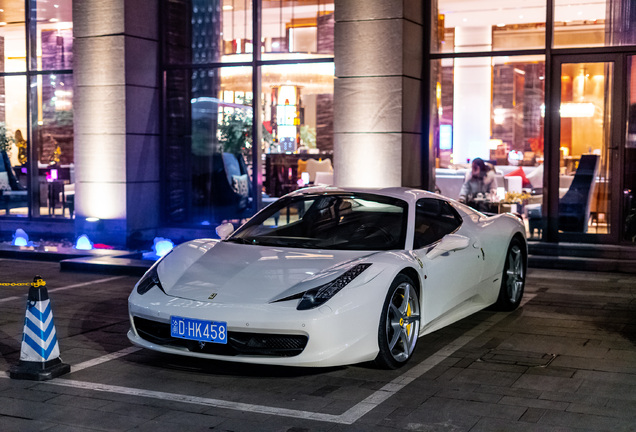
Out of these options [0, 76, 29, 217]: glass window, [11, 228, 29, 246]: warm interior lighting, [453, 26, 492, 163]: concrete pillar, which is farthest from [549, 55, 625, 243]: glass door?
[0, 76, 29, 217]: glass window

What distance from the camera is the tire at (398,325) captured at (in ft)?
19.8

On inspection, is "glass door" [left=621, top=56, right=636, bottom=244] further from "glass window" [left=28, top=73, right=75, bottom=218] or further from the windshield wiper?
"glass window" [left=28, top=73, right=75, bottom=218]

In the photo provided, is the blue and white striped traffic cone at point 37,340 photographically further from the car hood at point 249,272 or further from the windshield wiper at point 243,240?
the windshield wiper at point 243,240

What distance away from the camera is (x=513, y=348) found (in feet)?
22.9

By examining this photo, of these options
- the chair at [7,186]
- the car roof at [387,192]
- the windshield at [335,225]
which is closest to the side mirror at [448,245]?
the windshield at [335,225]

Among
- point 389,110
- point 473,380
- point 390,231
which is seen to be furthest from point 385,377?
point 389,110

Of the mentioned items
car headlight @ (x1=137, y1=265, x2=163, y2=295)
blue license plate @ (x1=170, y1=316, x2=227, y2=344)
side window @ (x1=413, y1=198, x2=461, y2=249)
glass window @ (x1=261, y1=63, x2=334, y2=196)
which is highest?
glass window @ (x1=261, y1=63, x2=334, y2=196)

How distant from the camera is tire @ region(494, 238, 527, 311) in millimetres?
8430

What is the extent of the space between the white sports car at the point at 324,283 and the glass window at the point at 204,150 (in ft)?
21.2

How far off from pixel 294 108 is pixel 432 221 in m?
8.52

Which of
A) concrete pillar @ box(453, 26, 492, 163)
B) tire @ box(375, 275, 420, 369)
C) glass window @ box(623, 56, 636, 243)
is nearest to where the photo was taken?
tire @ box(375, 275, 420, 369)

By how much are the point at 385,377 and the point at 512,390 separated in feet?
2.87

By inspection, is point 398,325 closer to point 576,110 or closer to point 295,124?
point 576,110

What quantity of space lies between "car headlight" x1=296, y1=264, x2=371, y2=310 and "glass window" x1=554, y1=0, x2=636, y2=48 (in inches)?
304
